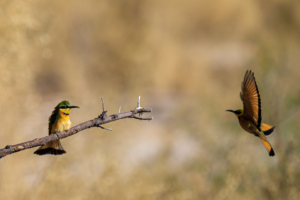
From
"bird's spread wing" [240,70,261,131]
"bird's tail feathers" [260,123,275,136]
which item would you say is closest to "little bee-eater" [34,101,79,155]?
"bird's spread wing" [240,70,261,131]

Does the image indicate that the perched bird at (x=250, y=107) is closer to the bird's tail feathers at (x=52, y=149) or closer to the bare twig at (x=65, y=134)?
the bare twig at (x=65, y=134)

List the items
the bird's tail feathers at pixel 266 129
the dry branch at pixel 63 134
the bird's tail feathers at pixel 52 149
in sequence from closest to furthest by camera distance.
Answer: the dry branch at pixel 63 134 < the bird's tail feathers at pixel 52 149 < the bird's tail feathers at pixel 266 129

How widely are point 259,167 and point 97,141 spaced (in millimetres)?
1816

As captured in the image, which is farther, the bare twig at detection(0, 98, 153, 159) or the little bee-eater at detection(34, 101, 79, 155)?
the little bee-eater at detection(34, 101, 79, 155)

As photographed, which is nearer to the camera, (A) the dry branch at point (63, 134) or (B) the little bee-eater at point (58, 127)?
(A) the dry branch at point (63, 134)

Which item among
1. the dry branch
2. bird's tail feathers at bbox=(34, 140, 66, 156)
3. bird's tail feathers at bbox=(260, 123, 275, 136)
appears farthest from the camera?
bird's tail feathers at bbox=(260, 123, 275, 136)

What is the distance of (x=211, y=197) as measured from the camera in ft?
8.25

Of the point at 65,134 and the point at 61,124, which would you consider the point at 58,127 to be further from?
the point at 65,134

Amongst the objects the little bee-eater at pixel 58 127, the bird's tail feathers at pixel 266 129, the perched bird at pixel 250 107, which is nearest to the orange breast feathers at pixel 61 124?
the little bee-eater at pixel 58 127

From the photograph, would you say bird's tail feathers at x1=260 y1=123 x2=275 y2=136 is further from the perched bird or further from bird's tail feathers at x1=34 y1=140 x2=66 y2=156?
bird's tail feathers at x1=34 y1=140 x2=66 y2=156

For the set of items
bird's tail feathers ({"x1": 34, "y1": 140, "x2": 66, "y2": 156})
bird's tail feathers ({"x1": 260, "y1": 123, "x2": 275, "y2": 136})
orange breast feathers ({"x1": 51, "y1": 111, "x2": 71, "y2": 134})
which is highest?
orange breast feathers ({"x1": 51, "y1": 111, "x2": 71, "y2": 134})

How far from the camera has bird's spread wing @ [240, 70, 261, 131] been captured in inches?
43.6

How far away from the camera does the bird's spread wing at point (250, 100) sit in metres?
1.11

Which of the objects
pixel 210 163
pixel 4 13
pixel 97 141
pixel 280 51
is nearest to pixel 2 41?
pixel 4 13
